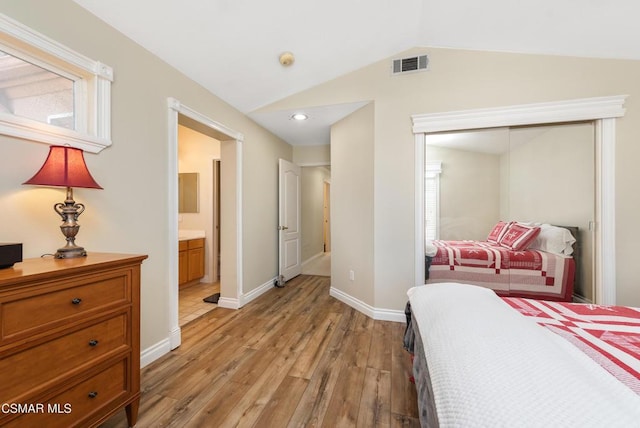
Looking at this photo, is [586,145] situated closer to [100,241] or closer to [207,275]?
[100,241]

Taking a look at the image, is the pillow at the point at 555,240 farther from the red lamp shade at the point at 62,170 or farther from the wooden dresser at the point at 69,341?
the red lamp shade at the point at 62,170

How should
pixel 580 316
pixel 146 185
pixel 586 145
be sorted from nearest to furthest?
pixel 580 316 < pixel 146 185 < pixel 586 145

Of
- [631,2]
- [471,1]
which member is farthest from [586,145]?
[471,1]

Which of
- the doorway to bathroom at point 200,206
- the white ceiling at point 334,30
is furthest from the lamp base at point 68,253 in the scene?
the doorway to bathroom at point 200,206

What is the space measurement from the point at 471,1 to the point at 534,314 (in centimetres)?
229

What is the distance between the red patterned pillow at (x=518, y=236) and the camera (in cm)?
245

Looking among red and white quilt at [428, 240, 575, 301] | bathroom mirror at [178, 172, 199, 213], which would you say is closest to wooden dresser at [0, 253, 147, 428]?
red and white quilt at [428, 240, 575, 301]

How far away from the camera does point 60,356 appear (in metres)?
1.07

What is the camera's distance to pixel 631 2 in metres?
1.80

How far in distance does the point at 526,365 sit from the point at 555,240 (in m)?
2.37

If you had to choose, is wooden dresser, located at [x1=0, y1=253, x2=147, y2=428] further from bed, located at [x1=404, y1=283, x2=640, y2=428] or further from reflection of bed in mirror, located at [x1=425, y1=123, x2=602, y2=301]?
reflection of bed in mirror, located at [x1=425, y1=123, x2=602, y2=301]

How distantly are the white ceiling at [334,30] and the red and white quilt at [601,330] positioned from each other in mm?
2178

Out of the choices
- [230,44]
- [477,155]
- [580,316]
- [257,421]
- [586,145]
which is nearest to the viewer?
[580,316]

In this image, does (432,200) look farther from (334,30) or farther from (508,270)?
(334,30)
